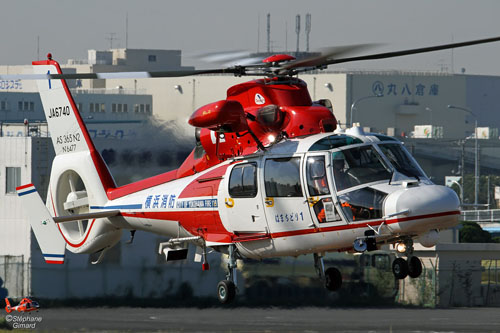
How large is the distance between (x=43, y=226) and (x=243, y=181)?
4.71 m

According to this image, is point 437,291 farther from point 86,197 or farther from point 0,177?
point 86,197

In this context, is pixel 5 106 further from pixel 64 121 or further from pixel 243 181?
pixel 243 181

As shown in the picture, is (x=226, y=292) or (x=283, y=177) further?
(x=226, y=292)

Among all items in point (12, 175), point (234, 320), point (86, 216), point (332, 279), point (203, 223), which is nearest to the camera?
A: point (332, 279)

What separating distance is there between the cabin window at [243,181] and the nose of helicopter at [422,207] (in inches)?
115

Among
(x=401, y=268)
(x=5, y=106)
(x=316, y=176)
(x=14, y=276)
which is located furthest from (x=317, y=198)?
(x=5, y=106)

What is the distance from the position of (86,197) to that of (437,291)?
2248cm

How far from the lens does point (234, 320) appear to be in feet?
122

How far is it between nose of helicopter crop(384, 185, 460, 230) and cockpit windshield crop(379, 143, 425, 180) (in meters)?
0.58

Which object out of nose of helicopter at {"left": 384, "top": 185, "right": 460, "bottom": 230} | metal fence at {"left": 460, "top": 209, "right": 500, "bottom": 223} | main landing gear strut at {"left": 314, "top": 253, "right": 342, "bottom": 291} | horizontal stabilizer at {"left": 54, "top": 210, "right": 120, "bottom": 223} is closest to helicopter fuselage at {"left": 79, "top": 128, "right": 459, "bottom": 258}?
nose of helicopter at {"left": 384, "top": 185, "right": 460, "bottom": 230}

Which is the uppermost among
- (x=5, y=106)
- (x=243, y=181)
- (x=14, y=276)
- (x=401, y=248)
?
(x=5, y=106)

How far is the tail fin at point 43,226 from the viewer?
71.5ft

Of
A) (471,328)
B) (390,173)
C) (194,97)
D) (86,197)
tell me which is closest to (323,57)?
(390,173)

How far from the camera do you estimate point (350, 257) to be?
38375mm
